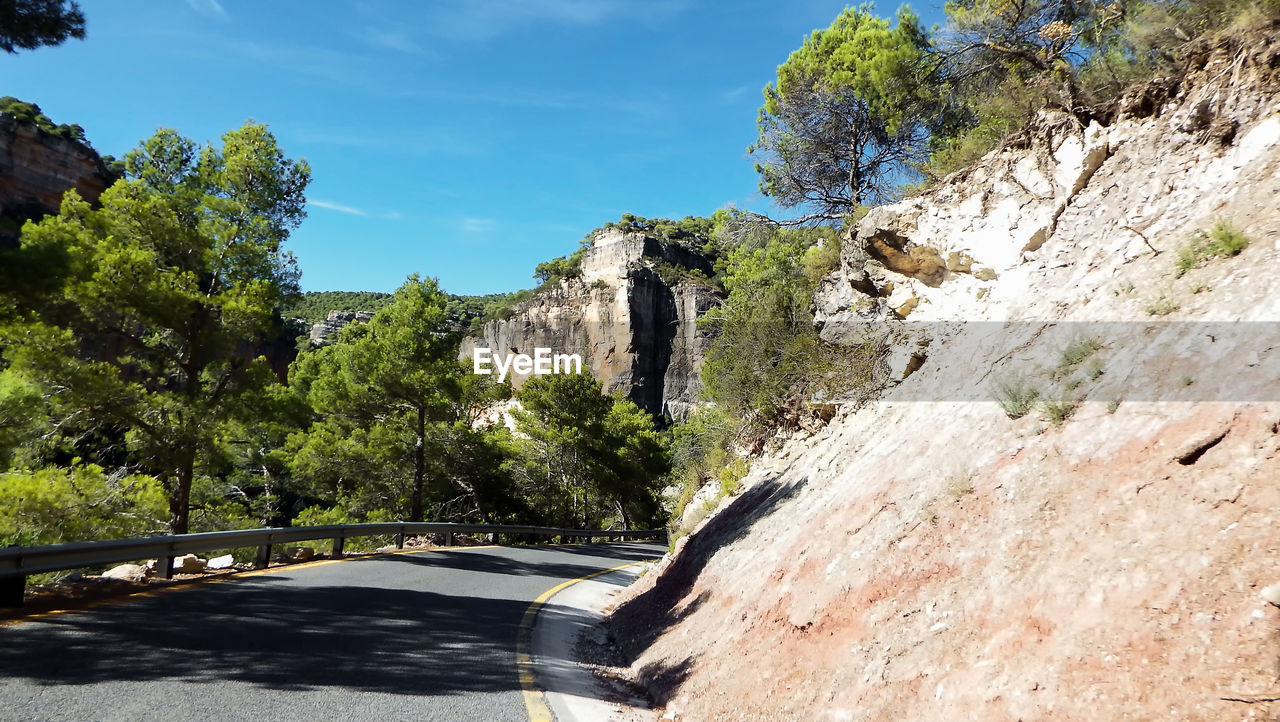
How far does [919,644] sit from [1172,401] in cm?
262

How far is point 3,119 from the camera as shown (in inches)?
1500

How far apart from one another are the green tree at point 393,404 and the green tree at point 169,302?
6.65 m

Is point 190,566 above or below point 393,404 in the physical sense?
below

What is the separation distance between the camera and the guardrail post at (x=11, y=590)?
6.70 meters

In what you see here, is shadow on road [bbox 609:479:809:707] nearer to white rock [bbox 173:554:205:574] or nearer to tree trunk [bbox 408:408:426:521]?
white rock [bbox 173:554:205:574]

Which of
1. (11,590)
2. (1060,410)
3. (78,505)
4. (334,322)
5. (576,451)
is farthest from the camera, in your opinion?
(334,322)

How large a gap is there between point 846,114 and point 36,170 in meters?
45.9

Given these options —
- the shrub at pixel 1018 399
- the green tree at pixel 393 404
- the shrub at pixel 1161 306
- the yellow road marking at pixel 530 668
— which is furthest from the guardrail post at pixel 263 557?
the shrub at pixel 1161 306

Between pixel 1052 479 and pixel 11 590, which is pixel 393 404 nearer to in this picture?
pixel 11 590

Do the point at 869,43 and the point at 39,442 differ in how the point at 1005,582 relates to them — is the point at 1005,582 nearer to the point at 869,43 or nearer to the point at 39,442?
the point at 869,43

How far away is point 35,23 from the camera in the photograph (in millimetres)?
8156

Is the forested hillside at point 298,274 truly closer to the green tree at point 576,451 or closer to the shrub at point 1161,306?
the shrub at point 1161,306

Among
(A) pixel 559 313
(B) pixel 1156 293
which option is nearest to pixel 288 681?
(B) pixel 1156 293

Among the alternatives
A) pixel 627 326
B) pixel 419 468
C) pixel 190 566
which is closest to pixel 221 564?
pixel 190 566
